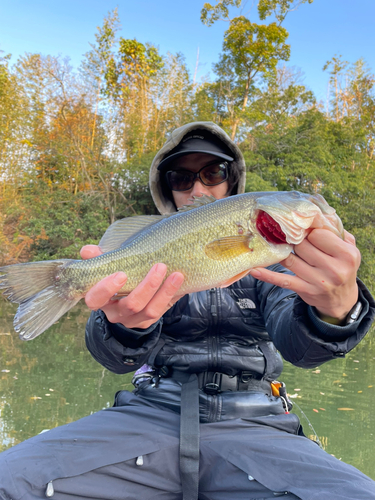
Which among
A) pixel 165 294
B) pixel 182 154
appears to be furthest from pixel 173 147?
pixel 165 294

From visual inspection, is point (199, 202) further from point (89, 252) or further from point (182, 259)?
point (89, 252)

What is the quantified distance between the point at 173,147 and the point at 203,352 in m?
1.75

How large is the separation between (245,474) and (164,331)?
3.00 ft

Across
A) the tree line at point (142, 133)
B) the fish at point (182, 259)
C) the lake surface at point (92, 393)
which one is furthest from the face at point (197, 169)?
the tree line at point (142, 133)

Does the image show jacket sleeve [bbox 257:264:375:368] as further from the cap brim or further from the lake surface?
the lake surface

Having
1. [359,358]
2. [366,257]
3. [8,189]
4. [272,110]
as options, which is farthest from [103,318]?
[272,110]

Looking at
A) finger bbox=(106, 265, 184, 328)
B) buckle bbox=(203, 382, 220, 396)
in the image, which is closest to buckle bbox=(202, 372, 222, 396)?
buckle bbox=(203, 382, 220, 396)

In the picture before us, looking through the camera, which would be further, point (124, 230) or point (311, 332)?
point (124, 230)

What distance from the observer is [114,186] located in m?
16.5

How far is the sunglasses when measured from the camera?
280 cm

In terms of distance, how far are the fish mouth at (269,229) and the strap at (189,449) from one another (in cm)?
96

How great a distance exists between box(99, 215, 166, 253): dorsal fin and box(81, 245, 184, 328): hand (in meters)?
0.38

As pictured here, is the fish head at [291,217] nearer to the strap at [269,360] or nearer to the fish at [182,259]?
the fish at [182,259]

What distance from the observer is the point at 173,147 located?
300cm
